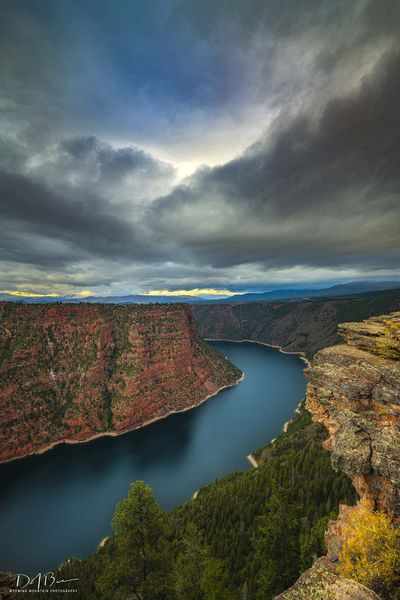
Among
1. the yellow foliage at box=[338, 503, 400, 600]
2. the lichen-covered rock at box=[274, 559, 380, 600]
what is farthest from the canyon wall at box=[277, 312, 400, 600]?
the yellow foliage at box=[338, 503, 400, 600]

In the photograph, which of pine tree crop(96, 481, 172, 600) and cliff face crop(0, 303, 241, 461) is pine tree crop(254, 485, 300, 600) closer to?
pine tree crop(96, 481, 172, 600)

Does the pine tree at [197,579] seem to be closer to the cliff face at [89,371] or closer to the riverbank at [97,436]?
the riverbank at [97,436]

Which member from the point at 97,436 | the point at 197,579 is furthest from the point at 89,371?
the point at 197,579

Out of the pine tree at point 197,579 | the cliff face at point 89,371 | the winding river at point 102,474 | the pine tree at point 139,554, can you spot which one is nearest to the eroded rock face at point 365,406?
the pine tree at point 197,579

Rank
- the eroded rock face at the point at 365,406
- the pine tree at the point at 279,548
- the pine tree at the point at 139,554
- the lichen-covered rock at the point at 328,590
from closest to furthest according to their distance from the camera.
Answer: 1. the lichen-covered rock at the point at 328,590
2. the eroded rock face at the point at 365,406
3. the pine tree at the point at 139,554
4. the pine tree at the point at 279,548

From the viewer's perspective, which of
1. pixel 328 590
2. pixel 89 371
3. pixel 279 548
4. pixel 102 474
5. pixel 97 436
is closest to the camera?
pixel 328 590

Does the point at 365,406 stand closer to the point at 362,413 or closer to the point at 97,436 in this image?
the point at 362,413

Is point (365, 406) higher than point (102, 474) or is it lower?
higher
